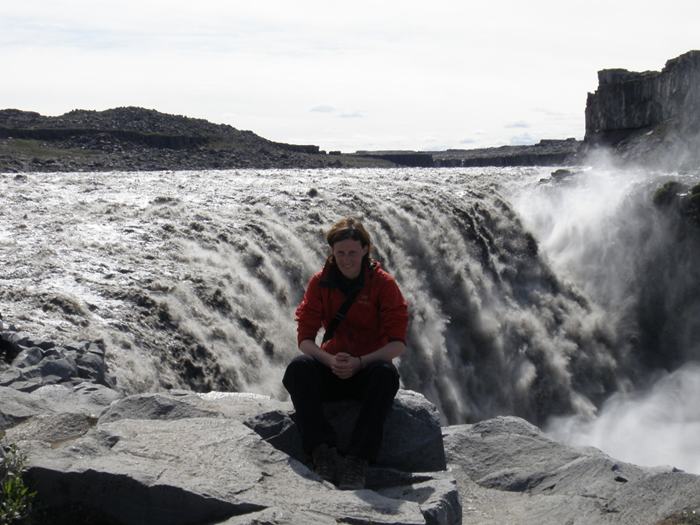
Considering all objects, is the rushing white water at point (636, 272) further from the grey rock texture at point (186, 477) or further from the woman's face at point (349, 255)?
the grey rock texture at point (186, 477)

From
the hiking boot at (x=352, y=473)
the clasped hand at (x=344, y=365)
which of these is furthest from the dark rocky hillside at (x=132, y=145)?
the hiking boot at (x=352, y=473)

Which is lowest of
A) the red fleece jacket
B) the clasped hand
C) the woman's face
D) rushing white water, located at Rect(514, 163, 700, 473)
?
rushing white water, located at Rect(514, 163, 700, 473)

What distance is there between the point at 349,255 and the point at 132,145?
6609 centimetres

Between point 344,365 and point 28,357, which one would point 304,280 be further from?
point 344,365

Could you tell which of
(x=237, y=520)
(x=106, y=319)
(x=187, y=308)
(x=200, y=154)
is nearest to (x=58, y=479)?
(x=237, y=520)

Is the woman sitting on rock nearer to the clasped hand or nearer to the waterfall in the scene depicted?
the clasped hand

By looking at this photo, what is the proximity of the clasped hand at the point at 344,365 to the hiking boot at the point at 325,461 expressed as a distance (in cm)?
59

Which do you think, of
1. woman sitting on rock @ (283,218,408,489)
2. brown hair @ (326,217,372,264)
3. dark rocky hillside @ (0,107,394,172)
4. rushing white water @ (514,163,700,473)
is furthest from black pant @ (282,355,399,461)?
dark rocky hillside @ (0,107,394,172)

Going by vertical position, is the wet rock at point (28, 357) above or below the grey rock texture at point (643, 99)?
below

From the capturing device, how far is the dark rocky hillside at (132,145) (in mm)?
57562

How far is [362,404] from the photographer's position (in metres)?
7.67

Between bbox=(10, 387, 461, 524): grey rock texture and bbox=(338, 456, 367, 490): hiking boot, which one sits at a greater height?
bbox=(10, 387, 461, 524): grey rock texture

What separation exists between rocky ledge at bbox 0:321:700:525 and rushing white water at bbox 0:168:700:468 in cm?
491

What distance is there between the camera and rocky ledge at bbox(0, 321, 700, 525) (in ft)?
19.8
